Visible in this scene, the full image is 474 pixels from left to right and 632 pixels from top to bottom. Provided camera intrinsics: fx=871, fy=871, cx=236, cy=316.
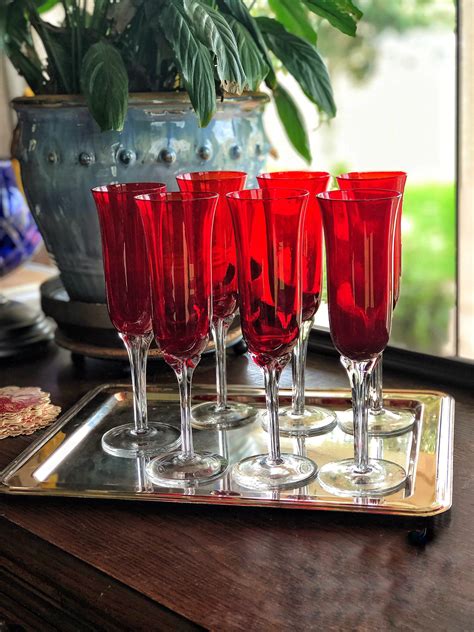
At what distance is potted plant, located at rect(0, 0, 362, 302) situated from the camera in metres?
0.97

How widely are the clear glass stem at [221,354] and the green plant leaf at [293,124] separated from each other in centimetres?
36

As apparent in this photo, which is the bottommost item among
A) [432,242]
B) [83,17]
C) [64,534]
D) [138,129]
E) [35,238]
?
[432,242]

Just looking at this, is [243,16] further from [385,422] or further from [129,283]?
[385,422]

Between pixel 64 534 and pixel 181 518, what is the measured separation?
9 cm

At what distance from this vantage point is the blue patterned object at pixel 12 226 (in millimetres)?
1328

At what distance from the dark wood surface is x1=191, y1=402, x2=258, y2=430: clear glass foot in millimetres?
185

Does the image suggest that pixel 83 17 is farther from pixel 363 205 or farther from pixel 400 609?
pixel 400 609

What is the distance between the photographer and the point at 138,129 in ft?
3.30

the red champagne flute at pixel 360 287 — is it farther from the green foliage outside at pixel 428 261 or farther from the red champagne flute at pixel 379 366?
the green foliage outside at pixel 428 261

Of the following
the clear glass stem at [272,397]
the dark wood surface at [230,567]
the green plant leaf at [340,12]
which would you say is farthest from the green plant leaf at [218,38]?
the dark wood surface at [230,567]

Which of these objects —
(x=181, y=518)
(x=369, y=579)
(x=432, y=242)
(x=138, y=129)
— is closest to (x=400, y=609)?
(x=369, y=579)

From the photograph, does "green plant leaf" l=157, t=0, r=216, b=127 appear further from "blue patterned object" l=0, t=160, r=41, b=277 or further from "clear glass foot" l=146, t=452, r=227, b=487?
"blue patterned object" l=0, t=160, r=41, b=277

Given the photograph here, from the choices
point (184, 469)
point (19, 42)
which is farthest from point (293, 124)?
point (184, 469)

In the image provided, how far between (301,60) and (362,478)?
21.9 inches
